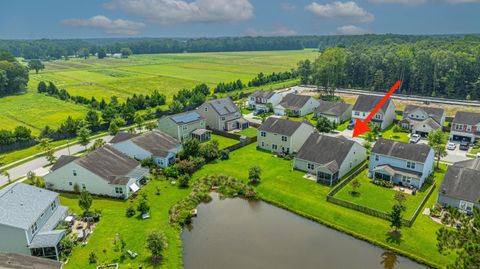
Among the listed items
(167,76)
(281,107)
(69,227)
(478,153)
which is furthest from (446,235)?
(167,76)

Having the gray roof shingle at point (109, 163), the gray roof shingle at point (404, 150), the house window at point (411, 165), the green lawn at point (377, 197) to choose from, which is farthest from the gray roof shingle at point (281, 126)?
the gray roof shingle at point (109, 163)

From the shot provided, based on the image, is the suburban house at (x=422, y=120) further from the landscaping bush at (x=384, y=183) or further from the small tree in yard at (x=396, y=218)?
the small tree in yard at (x=396, y=218)

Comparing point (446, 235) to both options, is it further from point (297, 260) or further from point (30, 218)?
point (30, 218)

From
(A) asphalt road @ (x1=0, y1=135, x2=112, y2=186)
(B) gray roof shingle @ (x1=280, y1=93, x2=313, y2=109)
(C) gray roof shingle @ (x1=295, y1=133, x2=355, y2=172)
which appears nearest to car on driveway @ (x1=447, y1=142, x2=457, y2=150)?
→ (C) gray roof shingle @ (x1=295, y1=133, x2=355, y2=172)

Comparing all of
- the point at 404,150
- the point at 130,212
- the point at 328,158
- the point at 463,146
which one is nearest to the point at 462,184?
the point at 404,150

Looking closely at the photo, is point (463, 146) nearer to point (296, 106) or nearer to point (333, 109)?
point (333, 109)

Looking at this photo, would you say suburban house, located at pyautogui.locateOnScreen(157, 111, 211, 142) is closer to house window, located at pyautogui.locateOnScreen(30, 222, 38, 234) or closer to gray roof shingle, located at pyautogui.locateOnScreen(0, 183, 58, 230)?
gray roof shingle, located at pyautogui.locateOnScreen(0, 183, 58, 230)
